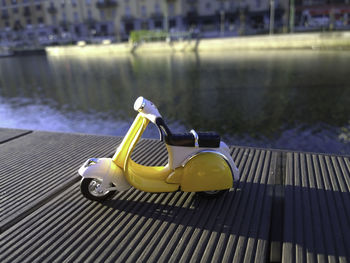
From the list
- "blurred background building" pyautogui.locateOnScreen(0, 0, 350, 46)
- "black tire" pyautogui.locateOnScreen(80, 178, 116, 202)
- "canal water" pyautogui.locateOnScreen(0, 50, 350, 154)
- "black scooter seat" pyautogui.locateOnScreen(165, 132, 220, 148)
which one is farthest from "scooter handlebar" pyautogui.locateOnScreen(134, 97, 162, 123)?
"blurred background building" pyautogui.locateOnScreen(0, 0, 350, 46)

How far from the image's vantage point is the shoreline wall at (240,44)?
28.8 meters

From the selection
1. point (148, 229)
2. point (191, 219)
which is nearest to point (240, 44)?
point (191, 219)

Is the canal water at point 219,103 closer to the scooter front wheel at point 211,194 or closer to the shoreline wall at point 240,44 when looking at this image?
the scooter front wheel at point 211,194

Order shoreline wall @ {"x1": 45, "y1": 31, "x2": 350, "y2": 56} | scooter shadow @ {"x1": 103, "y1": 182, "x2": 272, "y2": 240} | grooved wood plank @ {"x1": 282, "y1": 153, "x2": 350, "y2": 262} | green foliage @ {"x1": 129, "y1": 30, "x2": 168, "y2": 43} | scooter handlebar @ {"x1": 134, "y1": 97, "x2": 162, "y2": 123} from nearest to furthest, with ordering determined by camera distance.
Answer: grooved wood plank @ {"x1": 282, "y1": 153, "x2": 350, "y2": 262}, scooter shadow @ {"x1": 103, "y1": 182, "x2": 272, "y2": 240}, scooter handlebar @ {"x1": 134, "y1": 97, "x2": 162, "y2": 123}, shoreline wall @ {"x1": 45, "y1": 31, "x2": 350, "y2": 56}, green foliage @ {"x1": 129, "y1": 30, "x2": 168, "y2": 43}

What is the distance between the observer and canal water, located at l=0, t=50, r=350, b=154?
7979 millimetres

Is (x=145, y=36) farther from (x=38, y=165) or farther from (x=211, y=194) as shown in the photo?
(x=211, y=194)

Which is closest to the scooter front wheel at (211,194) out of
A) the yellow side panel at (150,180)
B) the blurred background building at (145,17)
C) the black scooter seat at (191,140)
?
the yellow side panel at (150,180)

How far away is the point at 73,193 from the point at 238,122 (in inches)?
238

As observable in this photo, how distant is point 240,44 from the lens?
3281 cm

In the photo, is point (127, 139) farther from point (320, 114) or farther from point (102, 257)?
point (320, 114)

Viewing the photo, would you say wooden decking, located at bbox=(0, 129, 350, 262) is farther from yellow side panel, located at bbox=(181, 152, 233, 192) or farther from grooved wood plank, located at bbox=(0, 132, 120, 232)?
yellow side panel, located at bbox=(181, 152, 233, 192)

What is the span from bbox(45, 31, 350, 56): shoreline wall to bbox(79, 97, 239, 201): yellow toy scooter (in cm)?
3041

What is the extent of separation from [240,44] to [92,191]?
106 ft

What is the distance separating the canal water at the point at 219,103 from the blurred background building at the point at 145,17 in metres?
29.7
